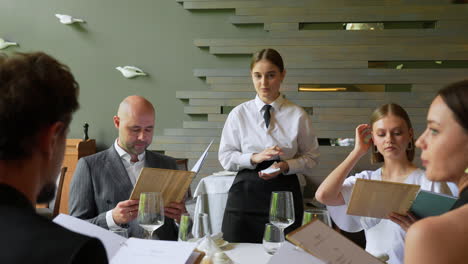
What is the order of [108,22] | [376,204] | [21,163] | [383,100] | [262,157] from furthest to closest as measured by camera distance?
[108,22]
[383,100]
[262,157]
[376,204]
[21,163]

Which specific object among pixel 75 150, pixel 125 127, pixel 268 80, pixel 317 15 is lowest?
pixel 75 150

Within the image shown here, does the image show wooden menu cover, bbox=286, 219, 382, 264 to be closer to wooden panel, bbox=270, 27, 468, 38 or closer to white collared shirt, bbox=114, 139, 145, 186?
white collared shirt, bbox=114, 139, 145, 186

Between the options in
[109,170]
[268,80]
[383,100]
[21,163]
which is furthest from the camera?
[383,100]

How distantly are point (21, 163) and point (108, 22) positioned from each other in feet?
17.8

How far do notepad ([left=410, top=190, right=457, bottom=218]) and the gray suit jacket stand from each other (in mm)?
1174

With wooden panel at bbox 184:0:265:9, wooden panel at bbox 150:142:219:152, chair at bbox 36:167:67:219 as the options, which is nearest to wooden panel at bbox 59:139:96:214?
wooden panel at bbox 150:142:219:152

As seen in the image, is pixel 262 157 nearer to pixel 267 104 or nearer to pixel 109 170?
pixel 267 104

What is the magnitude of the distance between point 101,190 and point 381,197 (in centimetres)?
131

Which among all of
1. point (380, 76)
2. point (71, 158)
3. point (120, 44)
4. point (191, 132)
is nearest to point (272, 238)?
point (191, 132)

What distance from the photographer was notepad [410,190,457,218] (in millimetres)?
1349

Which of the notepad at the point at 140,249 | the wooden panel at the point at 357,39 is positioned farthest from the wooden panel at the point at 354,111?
the notepad at the point at 140,249

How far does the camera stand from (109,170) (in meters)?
2.15

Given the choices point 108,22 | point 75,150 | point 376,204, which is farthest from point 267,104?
point 108,22

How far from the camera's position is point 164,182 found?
1.64 metres
